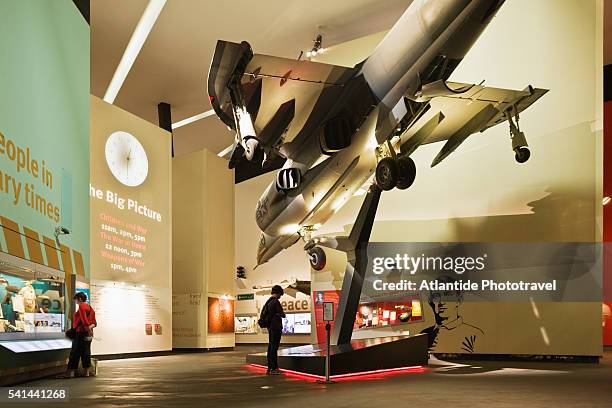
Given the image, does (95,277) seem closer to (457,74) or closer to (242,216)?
(457,74)

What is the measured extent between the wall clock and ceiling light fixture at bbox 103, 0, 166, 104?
260 cm

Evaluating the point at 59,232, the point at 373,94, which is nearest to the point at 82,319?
the point at 59,232

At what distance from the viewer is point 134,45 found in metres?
16.5

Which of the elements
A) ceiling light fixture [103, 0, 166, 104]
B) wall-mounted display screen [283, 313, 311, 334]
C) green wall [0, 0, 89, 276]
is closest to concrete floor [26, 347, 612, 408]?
green wall [0, 0, 89, 276]

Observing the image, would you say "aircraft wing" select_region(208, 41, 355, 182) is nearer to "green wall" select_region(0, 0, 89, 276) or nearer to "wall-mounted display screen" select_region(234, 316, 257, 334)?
"green wall" select_region(0, 0, 89, 276)

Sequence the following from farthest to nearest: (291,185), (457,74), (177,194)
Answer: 1. (177,194)
2. (457,74)
3. (291,185)

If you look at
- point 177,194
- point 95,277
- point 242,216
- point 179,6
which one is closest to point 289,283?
point 242,216

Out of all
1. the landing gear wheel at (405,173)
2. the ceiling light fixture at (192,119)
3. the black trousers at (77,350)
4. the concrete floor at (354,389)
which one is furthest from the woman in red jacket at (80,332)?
the ceiling light fixture at (192,119)

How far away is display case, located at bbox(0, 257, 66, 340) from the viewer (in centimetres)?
705

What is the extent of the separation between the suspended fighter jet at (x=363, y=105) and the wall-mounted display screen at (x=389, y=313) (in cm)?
388

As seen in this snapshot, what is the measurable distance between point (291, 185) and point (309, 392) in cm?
467

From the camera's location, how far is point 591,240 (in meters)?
12.5

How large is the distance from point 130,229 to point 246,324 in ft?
37.1

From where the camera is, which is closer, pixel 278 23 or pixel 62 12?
pixel 62 12
